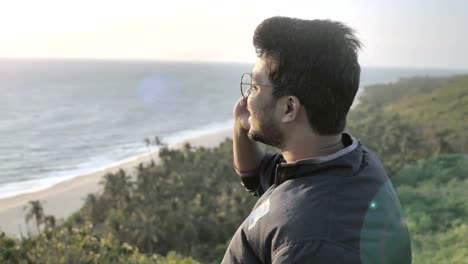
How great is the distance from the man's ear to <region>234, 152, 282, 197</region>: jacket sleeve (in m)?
0.67

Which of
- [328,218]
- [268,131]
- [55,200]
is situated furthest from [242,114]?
[55,200]

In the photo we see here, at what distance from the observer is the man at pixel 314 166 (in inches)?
62.9

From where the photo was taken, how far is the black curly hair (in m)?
1.77

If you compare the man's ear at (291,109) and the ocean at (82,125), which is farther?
the ocean at (82,125)

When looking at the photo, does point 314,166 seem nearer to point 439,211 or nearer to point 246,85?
point 246,85

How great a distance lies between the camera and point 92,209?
4294 centimetres

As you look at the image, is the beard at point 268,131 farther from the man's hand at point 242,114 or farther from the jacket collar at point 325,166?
the man's hand at point 242,114

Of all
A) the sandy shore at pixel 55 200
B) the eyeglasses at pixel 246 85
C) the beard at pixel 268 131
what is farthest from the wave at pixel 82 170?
the beard at pixel 268 131

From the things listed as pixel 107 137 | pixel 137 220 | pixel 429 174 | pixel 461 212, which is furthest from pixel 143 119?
pixel 461 212

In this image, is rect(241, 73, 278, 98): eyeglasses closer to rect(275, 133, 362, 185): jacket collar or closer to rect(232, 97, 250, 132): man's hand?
rect(232, 97, 250, 132): man's hand

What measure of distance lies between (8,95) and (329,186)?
145 meters

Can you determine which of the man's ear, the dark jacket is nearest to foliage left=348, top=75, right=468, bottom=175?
the dark jacket

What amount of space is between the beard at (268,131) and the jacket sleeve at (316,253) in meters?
0.47

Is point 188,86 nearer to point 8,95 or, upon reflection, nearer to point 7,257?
point 8,95
